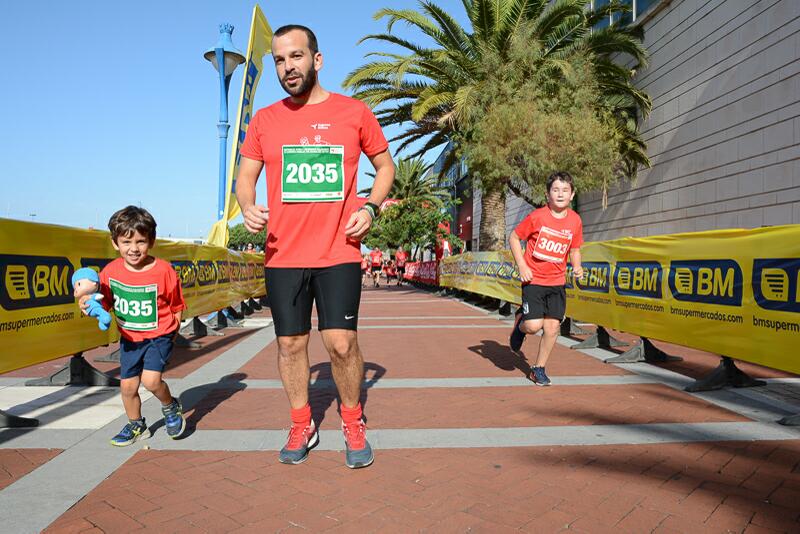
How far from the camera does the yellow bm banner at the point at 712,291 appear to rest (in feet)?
13.3

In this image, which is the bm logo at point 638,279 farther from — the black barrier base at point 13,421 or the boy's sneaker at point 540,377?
the black barrier base at point 13,421

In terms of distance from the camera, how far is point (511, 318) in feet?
37.1

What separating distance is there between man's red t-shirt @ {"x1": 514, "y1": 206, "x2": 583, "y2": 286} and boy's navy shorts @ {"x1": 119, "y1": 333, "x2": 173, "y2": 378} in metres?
3.23

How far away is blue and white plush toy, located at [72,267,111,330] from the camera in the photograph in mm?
3125

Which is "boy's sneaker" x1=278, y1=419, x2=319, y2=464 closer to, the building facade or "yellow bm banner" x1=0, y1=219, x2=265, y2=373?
"yellow bm banner" x1=0, y1=219, x2=265, y2=373

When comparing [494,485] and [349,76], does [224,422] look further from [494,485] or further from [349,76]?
[349,76]

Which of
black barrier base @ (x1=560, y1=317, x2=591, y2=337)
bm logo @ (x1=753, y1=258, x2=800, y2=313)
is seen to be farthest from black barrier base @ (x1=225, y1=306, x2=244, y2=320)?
bm logo @ (x1=753, y1=258, x2=800, y2=313)

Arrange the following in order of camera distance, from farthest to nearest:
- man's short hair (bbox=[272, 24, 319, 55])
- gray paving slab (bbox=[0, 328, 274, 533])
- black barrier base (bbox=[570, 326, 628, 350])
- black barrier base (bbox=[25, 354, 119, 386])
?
black barrier base (bbox=[570, 326, 628, 350]), black barrier base (bbox=[25, 354, 119, 386]), man's short hair (bbox=[272, 24, 319, 55]), gray paving slab (bbox=[0, 328, 274, 533])

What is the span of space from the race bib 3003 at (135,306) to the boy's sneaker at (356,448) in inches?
54.7

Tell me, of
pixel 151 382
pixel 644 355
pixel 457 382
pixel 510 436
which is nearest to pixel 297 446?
pixel 151 382

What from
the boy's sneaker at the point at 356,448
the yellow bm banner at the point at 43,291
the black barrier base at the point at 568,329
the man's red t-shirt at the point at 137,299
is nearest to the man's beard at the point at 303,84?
the man's red t-shirt at the point at 137,299

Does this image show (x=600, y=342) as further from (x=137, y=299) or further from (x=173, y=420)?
(x=137, y=299)

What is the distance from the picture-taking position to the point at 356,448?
3.05 m

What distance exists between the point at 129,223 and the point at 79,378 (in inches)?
98.8
